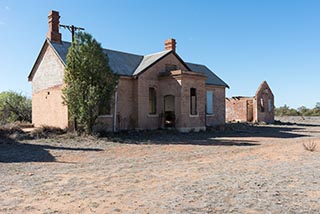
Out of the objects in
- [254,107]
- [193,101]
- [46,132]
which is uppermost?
[193,101]

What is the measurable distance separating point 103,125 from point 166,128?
15.7 feet

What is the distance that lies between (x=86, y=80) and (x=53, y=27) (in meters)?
6.22

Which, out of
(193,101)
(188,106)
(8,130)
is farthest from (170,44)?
(8,130)

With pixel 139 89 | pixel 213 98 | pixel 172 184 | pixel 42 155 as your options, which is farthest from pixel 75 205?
pixel 213 98

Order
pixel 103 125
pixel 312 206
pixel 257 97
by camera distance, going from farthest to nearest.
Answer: pixel 257 97, pixel 103 125, pixel 312 206

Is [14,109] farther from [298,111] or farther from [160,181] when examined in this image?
[298,111]

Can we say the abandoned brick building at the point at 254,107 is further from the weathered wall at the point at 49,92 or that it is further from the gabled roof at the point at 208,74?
the weathered wall at the point at 49,92

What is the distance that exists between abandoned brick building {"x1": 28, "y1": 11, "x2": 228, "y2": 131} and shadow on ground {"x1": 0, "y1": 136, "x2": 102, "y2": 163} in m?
4.49

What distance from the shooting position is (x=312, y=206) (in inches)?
195

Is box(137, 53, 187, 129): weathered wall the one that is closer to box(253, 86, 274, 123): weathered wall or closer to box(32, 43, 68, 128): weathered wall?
box(32, 43, 68, 128): weathered wall

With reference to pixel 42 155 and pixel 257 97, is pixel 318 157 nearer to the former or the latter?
pixel 42 155

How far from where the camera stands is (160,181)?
6898mm

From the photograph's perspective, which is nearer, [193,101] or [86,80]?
[86,80]

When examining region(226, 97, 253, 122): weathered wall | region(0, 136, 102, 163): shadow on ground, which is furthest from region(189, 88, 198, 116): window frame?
region(226, 97, 253, 122): weathered wall
